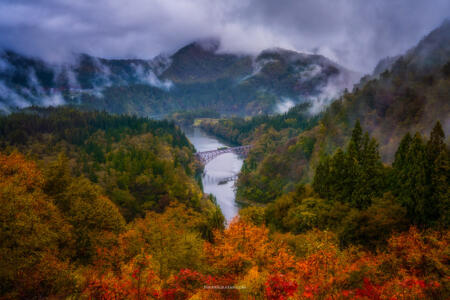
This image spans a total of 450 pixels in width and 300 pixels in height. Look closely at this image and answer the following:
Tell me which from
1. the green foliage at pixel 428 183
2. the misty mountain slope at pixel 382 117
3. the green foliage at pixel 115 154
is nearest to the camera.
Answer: the green foliage at pixel 428 183

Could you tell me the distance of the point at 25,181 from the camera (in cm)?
2792

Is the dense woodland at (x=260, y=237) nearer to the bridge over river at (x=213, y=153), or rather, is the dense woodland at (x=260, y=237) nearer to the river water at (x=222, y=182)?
the river water at (x=222, y=182)

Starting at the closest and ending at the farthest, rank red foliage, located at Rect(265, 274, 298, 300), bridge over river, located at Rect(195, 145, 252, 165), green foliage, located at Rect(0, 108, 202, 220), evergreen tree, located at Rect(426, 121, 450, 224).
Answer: red foliage, located at Rect(265, 274, 298, 300), evergreen tree, located at Rect(426, 121, 450, 224), green foliage, located at Rect(0, 108, 202, 220), bridge over river, located at Rect(195, 145, 252, 165)

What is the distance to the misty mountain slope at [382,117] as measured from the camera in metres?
67.1

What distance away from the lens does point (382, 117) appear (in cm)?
8138

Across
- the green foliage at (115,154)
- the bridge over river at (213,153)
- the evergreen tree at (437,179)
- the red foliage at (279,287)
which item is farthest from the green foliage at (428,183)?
the bridge over river at (213,153)

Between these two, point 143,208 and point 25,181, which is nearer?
point 25,181

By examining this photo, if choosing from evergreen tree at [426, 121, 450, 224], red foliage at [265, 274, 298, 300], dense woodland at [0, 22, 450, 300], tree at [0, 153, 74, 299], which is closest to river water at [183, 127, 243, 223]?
dense woodland at [0, 22, 450, 300]

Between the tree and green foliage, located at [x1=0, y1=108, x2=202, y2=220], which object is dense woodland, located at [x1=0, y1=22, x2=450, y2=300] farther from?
green foliage, located at [x1=0, y1=108, x2=202, y2=220]

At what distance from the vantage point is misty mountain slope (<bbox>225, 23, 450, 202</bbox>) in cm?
6706

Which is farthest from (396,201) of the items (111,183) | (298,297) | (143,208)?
(111,183)

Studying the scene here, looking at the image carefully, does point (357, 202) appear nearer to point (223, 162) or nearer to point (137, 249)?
point (137, 249)

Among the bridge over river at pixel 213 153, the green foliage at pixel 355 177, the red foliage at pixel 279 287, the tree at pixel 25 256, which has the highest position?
the bridge over river at pixel 213 153

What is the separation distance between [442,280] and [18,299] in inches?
1104
